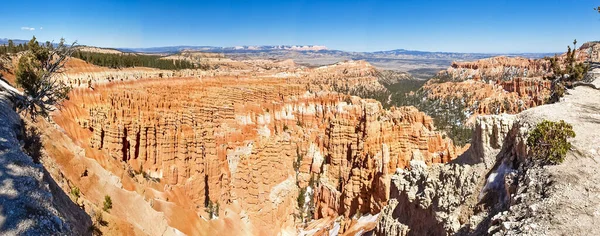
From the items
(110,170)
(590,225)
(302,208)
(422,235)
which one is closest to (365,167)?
(302,208)

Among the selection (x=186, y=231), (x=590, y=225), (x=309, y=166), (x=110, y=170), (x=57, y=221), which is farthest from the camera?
(x=309, y=166)

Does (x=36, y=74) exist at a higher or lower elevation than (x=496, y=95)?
higher

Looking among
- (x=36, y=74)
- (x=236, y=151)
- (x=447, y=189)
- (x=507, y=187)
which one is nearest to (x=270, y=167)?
(x=236, y=151)

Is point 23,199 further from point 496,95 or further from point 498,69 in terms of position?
point 498,69

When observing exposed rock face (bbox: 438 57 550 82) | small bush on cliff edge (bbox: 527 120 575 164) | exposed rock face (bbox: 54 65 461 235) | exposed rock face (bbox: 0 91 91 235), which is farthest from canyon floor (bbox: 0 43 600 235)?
exposed rock face (bbox: 438 57 550 82)

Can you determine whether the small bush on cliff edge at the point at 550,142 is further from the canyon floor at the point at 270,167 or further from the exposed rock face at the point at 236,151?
the exposed rock face at the point at 236,151

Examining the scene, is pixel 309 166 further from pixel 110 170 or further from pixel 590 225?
pixel 590 225

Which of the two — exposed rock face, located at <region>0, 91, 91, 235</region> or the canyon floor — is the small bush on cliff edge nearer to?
the canyon floor

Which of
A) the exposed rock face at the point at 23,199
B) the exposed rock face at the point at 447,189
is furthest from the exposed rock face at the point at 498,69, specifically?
the exposed rock face at the point at 23,199
